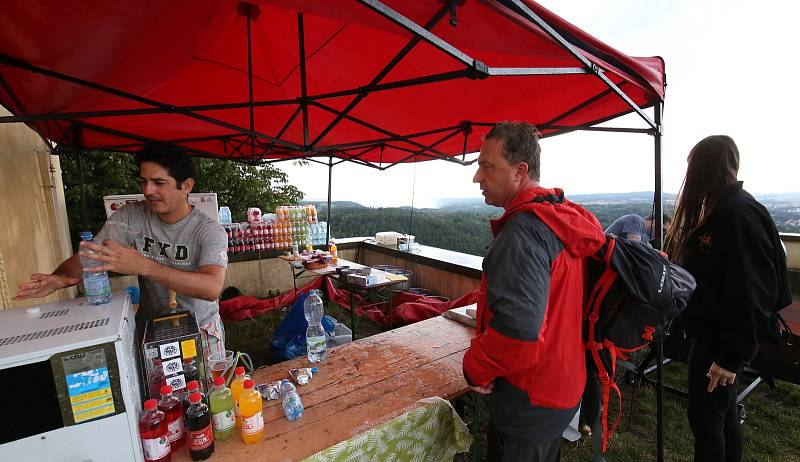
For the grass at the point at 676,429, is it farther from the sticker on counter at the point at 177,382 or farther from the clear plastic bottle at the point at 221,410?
the sticker on counter at the point at 177,382

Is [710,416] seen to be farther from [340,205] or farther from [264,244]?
[340,205]

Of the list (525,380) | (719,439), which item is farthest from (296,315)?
(719,439)

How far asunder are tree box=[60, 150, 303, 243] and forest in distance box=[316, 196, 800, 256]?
9.08 feet

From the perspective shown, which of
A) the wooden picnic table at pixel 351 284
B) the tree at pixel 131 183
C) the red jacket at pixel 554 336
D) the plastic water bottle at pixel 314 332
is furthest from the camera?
the tree at pixel 131 183

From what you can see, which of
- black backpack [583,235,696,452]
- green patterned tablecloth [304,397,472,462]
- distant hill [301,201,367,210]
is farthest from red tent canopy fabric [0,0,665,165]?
distant hill [301,201,367,210]

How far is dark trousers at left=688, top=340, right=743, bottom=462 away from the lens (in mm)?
1692

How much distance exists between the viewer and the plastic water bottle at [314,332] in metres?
2.02

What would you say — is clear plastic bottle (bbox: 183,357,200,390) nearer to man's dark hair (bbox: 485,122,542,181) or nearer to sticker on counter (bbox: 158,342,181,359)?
sticker on counter (bbox: 158,342,181,359)

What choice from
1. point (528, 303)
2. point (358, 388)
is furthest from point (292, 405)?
point (528, 303)

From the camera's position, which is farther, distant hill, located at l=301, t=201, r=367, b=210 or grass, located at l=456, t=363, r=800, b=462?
distant hill, located at l=301, t=201, r=367, b=210

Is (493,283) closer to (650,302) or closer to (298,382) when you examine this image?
(650,302)

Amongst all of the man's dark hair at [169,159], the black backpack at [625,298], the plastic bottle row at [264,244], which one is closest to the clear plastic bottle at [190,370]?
the man's dark hair at [169,159]

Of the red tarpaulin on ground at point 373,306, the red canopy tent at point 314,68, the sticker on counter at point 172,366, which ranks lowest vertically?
the red tarpaulin on ground at point 373,306

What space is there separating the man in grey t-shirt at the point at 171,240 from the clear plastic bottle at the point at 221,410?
469 millimetres
